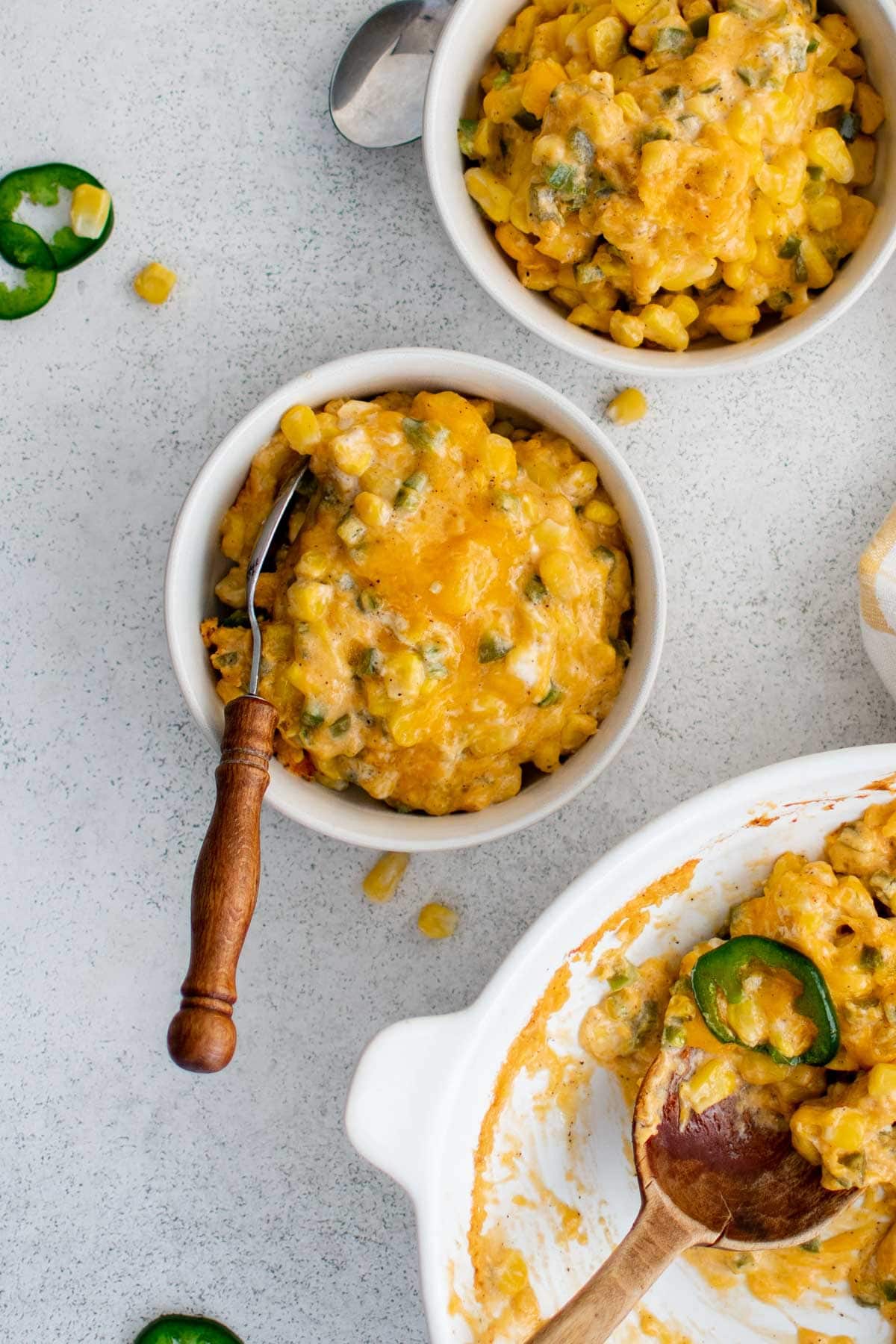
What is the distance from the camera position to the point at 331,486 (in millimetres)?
2006

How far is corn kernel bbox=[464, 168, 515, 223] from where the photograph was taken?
2.06 meters

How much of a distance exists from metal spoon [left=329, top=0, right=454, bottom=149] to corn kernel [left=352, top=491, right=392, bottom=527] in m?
0.86

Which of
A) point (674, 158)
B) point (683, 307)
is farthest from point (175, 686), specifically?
point (674, 158)

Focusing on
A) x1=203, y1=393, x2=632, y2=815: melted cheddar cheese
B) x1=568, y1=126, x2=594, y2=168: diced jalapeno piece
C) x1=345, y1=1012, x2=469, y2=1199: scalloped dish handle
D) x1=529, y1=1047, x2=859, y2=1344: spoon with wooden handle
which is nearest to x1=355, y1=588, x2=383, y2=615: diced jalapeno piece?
x1=203, y1=393, x2=632, y2=815: melted cheddar cheese

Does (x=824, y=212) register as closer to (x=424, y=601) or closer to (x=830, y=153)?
(x=830, y=153)

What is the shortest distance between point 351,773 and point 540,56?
125cm

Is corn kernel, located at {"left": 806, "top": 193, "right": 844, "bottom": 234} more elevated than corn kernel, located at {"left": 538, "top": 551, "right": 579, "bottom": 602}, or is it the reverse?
corn kernel, located at {"left": 806, "top": 193, "right": 844, "bottom": 234}

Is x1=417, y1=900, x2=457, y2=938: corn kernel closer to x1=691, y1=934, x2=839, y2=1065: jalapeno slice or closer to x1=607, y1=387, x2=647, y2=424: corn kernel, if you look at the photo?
x1=691, y1=934, x2=839, y2=1065: jalapeno slice

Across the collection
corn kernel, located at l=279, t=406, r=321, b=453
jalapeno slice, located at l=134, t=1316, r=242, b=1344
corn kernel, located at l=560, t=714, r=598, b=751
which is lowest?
jalapeno slice, located at l=134, t=1316, r=242, b=1344

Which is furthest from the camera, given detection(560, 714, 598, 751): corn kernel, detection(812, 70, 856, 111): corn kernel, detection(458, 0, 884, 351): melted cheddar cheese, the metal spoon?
the metal spoon

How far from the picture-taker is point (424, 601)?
1916mm

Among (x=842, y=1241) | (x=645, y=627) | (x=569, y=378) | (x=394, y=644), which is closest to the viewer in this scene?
(x=394, y=644)

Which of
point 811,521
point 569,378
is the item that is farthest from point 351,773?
point 811,521

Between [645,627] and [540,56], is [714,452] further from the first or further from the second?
[540,56]
